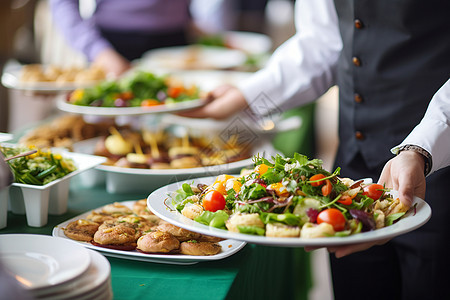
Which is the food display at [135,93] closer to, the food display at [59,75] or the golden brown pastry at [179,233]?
the food display at [59,75]

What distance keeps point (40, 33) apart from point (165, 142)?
4.09 meters

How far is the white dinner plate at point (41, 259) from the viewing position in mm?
791

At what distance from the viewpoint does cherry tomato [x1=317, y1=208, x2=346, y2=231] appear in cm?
94

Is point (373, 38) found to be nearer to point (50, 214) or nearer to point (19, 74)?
point (50, 214)

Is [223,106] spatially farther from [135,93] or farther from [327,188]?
[327,188]

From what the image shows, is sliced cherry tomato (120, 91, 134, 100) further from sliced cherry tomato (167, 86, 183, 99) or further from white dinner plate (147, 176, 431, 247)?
white dinner plate (147, 176, 431, 247)

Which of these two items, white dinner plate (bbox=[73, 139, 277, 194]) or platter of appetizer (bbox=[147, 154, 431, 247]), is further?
white dinner plate (bbox=[73, 139, 277, 194])

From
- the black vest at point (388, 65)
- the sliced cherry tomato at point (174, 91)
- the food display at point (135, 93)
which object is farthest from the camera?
the sliced cherry tomato at point (174, 91)

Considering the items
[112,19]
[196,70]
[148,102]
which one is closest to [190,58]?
[196,70]

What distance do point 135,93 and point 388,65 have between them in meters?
0.99

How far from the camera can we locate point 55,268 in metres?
0.83

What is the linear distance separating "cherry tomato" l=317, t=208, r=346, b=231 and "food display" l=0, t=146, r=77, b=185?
0.66 m

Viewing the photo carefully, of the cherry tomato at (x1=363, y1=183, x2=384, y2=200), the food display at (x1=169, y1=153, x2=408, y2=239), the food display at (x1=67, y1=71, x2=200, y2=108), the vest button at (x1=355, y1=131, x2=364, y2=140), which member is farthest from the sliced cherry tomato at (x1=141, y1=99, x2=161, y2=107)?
the cherry tomato at (x1=363, y1=183, x2=384, y2=200)

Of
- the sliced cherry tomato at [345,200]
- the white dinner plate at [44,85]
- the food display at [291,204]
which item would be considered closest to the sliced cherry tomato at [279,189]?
the food display at [291,204]
